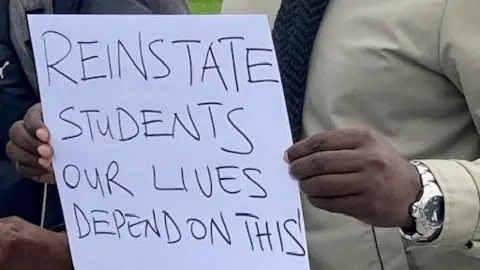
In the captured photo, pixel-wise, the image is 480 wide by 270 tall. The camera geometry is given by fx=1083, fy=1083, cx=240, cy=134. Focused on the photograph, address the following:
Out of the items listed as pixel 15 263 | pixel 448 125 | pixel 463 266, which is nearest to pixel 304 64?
pixel 448 125

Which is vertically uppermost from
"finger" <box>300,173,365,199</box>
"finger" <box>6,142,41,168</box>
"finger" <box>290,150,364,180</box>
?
"finger" <box>290,150,364,180</box>

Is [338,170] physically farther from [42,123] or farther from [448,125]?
[42,123]

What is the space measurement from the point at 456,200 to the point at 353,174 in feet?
0.44

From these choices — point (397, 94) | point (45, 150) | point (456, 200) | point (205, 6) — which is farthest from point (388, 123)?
point (205, 6)

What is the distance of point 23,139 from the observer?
132 cm

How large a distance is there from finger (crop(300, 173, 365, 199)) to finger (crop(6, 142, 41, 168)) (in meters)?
0.39

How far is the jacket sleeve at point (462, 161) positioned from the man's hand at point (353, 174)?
59 millimetres

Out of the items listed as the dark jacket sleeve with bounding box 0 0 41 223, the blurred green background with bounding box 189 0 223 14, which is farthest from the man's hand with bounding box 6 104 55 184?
the blurred green background with bounding box 189 0 223 14

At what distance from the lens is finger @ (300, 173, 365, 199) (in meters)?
1.08

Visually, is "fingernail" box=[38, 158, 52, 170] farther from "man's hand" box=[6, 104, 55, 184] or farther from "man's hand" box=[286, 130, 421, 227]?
"man's hand" box=[286, 130, 421, 227]

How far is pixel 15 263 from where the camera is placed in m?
1.32

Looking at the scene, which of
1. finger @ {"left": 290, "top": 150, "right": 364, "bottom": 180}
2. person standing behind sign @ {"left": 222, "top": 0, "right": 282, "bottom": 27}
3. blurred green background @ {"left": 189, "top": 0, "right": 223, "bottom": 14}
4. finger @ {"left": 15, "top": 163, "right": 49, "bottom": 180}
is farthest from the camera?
blurred green background @ {"left": 189, "top": 0, "right": 223, "bottom": 14}

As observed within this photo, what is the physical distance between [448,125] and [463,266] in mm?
171

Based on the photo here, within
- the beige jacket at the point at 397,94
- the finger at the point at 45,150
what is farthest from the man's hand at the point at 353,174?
the finger at the point at 45,150
